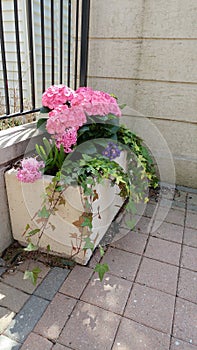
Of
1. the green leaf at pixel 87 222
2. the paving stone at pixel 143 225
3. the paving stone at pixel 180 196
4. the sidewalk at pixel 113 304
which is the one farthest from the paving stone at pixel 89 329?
the paving stone at pixel 180 196

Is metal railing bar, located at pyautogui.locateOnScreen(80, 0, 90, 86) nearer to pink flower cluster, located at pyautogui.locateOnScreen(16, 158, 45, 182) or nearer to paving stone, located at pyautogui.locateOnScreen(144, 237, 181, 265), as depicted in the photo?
pink flower cluster, located at pyautogui.locateOnScreen(16, 158, 45, 182)

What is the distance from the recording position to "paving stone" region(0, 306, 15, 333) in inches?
44.3

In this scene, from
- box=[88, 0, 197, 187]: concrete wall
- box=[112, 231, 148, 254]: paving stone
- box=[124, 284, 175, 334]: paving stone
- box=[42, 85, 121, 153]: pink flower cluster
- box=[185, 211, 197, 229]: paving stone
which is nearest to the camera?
box=[124, 284, 175, 334]: paving stone

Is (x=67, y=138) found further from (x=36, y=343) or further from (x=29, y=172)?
(x=36, y=343)

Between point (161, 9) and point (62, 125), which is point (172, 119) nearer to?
point (161, 9)

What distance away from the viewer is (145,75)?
2.28 meters

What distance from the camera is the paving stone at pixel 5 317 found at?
1.12 metres

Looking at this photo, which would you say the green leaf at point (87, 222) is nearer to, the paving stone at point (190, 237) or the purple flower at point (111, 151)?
the purple flower at point (111, 151)

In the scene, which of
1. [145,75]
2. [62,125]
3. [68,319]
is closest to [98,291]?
[68,319]

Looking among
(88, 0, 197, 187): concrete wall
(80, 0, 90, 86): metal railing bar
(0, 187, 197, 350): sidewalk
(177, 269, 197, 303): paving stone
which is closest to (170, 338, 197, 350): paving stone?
(0, 187, 197, 350): sidewalk

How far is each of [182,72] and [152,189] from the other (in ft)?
3.58

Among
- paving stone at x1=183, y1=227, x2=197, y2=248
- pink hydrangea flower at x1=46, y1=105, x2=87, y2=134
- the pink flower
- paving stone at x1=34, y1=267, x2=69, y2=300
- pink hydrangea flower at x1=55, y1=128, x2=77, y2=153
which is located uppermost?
the pink flower

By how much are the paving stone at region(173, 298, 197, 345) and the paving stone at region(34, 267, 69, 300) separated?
0.61 metres

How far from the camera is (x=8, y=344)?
41.4 inches
